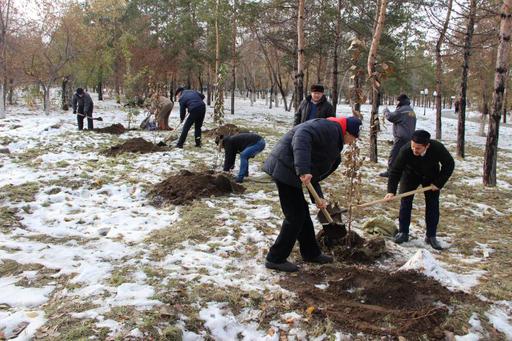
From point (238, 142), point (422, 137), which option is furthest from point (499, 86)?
point (238, 142)

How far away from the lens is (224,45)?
23.7 metres

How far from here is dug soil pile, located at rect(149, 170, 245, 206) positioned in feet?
20.0

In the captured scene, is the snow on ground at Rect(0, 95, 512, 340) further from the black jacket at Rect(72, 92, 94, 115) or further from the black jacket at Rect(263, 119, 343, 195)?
Answer: the black jacket at Rect(72, 92, 94, 115)

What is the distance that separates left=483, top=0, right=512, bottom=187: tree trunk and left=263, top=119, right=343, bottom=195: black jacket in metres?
5.95

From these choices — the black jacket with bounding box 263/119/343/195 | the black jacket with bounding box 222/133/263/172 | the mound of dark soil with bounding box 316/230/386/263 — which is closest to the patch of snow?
the mound of dark soil with bounding box 316/230/386/263

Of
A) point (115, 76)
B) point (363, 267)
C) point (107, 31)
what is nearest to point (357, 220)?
point (363, 267)

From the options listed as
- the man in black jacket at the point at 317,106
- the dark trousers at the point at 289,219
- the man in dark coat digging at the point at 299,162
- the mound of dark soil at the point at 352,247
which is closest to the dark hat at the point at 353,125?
the man in dark coat digging at the point at 299,162

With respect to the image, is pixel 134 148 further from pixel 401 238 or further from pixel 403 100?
pixel 401 238

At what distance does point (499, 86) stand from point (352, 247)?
5749 mm

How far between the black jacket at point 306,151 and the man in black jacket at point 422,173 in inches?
46.8

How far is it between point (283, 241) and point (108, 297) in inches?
59.9

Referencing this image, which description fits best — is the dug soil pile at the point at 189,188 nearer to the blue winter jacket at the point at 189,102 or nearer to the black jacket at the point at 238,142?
the black jacket at the point at 238,142

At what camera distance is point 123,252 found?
13.6 feet

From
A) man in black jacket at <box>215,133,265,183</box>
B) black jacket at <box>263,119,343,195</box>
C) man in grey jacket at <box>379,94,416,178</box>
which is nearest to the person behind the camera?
black jacket at <box>263,119,343,195</box>
